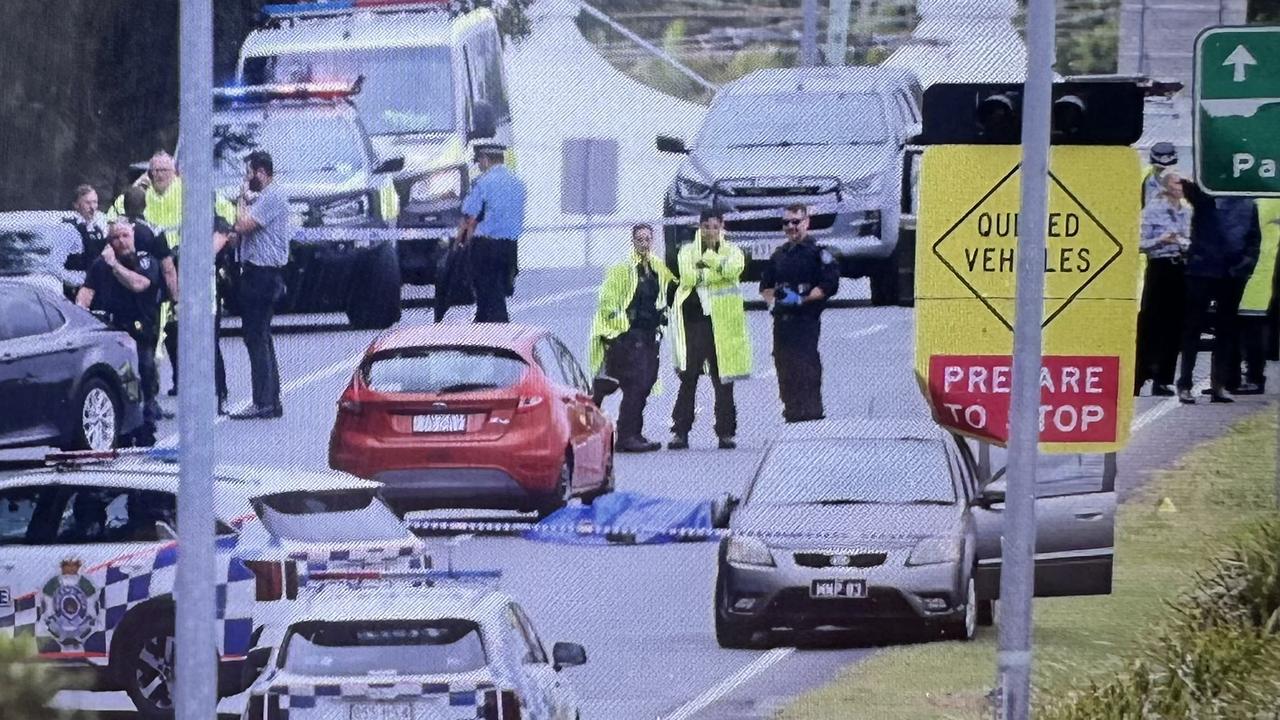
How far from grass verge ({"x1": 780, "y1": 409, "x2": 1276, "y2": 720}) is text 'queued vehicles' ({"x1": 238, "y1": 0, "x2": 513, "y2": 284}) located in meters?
2.93

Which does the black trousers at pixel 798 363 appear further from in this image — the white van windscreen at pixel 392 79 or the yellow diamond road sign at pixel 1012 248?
the white van windscreen at pixel 392 79

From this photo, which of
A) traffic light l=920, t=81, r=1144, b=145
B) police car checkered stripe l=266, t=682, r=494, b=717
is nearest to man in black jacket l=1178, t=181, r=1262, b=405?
traffic light l=920, t=81, r=1144, b=145

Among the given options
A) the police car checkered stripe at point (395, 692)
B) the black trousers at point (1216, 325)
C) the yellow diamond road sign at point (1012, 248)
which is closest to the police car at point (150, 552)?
the police car checkered stripe at point (395, 692)

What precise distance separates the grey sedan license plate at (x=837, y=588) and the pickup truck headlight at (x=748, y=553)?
0.77 feet

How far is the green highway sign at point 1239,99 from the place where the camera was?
912 cm

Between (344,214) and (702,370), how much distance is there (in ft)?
6.08

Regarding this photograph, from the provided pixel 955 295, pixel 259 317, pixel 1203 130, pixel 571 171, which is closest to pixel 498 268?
pixel 571 171

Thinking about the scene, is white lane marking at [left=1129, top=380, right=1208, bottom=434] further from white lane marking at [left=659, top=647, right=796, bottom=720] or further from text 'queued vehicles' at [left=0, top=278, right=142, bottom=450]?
text 'queued vehicles' at [left=0, top=278, right=142, bottom=450]

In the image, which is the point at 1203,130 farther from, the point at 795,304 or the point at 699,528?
the point at 699,528

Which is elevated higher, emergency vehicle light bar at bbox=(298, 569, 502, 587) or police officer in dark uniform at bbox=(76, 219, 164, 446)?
police officer in dark uniform at bbox=(76, 219, 164, 446)

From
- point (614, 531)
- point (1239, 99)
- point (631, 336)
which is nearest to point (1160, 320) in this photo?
point (1239, 99)

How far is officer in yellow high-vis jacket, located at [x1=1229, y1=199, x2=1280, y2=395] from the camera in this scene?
9312 mm

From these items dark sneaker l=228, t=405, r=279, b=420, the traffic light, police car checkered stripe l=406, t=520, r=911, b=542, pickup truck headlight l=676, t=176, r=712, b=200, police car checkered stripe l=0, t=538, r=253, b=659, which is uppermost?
the traffic light

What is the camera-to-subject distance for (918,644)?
9.30 m
